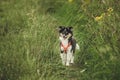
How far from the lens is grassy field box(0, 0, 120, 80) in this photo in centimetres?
698

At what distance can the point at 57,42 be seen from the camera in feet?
32.7

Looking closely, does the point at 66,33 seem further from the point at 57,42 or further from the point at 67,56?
the point at 57,42

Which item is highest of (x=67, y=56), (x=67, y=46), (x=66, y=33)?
(x=66, y=33)

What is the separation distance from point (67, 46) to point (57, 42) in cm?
80

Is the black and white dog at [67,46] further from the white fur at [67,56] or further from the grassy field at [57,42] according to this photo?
the grassy field at [57,42]

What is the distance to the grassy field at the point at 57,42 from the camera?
698 centimetres

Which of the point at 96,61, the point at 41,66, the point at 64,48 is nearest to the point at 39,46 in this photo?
the point at 64,48

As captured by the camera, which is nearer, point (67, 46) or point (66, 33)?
point (67, 46)

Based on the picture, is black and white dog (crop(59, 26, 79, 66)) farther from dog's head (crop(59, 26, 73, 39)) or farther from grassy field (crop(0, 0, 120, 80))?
grassy field (crop(0, 0, 120, 80))

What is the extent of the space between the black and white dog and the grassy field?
149 mm

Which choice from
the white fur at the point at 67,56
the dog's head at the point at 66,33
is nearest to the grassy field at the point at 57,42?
the white fur at the point at 67,56

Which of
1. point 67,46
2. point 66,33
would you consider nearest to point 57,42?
point 66,33

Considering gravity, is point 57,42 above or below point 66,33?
below

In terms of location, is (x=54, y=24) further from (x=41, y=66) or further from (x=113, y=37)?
(x=113, y=37)
